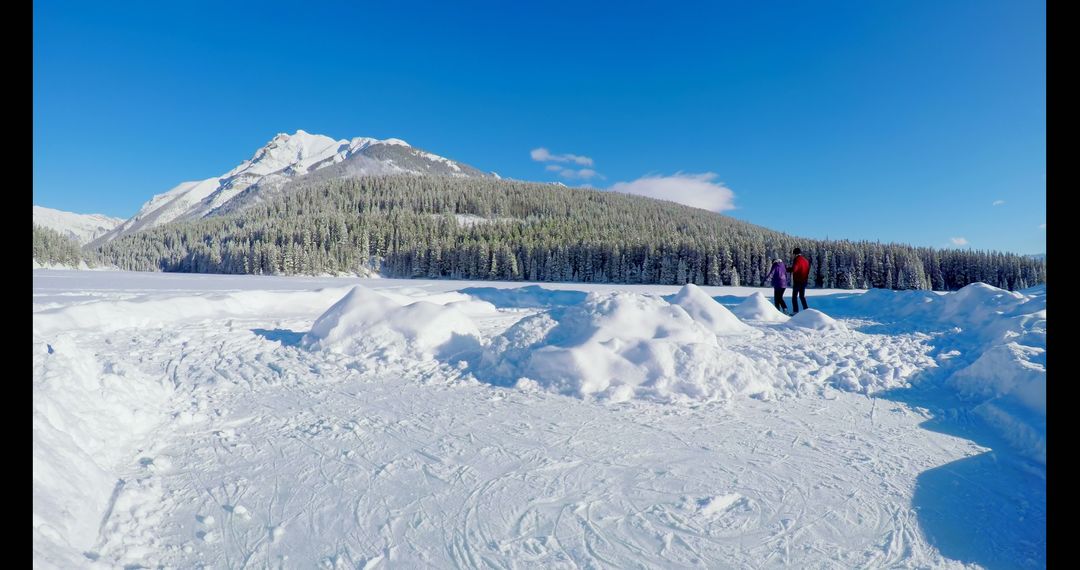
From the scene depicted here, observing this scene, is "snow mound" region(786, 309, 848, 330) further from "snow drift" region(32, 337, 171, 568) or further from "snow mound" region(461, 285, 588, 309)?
"snow drift" region(32, 337, 171, 568)

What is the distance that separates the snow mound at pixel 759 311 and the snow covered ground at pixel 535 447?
381 centimetres

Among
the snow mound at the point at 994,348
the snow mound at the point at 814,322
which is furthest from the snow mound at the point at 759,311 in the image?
the snow mound at the point at 994,348

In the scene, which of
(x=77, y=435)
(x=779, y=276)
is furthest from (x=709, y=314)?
→ (x=77, y=435)

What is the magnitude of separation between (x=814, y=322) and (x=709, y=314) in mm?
2620

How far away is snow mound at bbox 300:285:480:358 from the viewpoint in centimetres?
862

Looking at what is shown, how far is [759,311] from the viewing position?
13688 mm

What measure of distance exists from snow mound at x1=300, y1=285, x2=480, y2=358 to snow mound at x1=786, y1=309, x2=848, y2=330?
28.4 ft

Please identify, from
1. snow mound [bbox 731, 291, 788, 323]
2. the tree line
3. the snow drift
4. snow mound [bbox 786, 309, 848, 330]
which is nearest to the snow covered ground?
the snow drift

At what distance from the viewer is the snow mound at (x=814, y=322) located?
36.9ft

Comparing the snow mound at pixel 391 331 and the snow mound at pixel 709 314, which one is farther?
the snow mound at pixel 709 314

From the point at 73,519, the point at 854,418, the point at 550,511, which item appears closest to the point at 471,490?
the point at 550,511

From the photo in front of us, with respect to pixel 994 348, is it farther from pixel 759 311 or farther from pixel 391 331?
pixel 391 331

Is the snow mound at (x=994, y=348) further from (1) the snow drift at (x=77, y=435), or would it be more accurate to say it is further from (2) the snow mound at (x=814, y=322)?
(1) the snow drift at (x=77, y=435)

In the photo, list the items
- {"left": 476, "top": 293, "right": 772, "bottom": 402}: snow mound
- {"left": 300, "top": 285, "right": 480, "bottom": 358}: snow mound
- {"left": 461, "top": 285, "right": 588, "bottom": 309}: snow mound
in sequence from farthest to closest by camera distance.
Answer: {"left": 461, "top": 285, "right": 588, "bottom": 309}: snow mound
{"left": 300, "top": 285, "right": 480, "bottom": 358}: snow mound
{"left": 476, "top": 293, "right": 772, "bottom": 402}: snow mound
